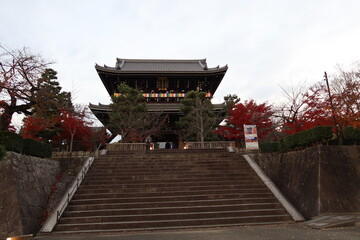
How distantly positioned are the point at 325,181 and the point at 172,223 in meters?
6.02

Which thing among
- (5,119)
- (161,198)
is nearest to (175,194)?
(161,198)

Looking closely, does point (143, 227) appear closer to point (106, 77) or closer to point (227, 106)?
point (227, 106)

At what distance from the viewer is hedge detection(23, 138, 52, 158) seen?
914cm

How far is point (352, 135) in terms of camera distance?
9289mm

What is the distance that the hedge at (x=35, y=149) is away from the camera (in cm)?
914

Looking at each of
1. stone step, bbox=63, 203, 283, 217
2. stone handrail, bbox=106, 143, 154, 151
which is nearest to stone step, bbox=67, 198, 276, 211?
stone step, bbox=63, 203, 283, 217

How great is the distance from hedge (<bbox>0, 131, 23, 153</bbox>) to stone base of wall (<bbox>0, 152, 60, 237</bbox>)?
0.29m

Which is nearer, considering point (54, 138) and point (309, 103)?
point (309, 103)

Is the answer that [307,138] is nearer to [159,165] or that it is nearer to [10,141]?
[159,165]

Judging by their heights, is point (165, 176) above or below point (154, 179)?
above

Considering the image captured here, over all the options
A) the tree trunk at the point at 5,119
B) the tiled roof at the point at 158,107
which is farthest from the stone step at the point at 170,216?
the tiled roof at the point at 158,107

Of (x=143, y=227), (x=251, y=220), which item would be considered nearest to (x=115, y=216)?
(x=143, y=227)

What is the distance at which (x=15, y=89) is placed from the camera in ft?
27.4

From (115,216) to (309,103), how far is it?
14.7 meters
